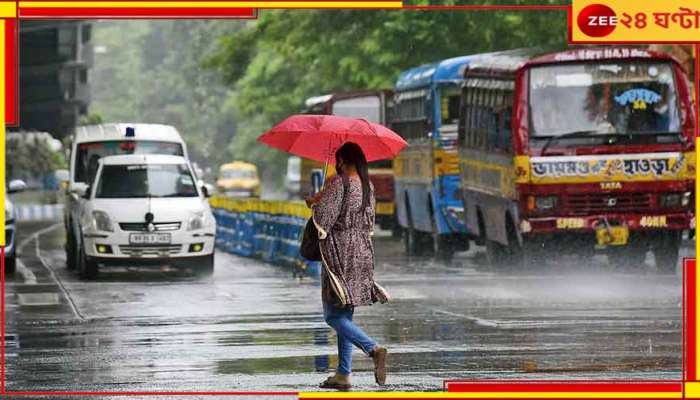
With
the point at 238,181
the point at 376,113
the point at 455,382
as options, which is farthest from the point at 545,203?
the point at 238,181

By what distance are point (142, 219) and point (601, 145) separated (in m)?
6.05

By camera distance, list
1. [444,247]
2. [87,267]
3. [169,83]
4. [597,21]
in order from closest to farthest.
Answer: [597,21], [87,267], [444,247], [169,83]

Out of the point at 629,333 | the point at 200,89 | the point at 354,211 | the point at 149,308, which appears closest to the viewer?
the point at 354,211

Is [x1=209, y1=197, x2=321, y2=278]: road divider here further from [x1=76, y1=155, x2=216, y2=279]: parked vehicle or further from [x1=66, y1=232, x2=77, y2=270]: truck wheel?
[x1=66, y1=232, x2=77, y2=270]: truck wheel

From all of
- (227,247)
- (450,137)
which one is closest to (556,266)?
(450,137)

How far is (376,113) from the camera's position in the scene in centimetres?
4488

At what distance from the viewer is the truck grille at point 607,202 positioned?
2697 cm

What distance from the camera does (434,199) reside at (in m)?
32.7

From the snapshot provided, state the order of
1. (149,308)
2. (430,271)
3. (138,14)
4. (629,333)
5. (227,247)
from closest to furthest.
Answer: (138,14) → (629,333) → (149,308) → (430,271) → (227,247)

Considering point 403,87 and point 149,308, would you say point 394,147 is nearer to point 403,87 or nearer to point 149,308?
point 149,308

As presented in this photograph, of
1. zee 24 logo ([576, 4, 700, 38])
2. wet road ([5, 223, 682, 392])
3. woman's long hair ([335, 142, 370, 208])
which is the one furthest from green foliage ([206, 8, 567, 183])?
zee 24 logo ([576, 4, 700, 38])

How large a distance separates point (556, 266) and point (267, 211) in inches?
192

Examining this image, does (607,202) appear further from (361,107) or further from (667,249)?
(361,107)

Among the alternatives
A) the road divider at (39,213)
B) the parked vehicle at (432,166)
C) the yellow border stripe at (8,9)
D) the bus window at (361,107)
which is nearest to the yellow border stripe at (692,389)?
the yellow border stripe at (8,9)
